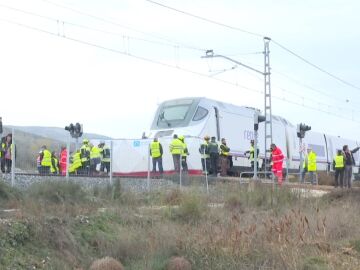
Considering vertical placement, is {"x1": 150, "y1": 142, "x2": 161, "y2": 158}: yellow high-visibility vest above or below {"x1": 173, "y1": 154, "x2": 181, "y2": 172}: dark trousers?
above

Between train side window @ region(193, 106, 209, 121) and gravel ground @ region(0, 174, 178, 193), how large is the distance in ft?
24.4

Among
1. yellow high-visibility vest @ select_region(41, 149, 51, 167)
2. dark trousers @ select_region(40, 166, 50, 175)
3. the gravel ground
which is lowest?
the gravel ground

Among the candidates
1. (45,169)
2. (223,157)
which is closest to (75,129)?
(45,169)

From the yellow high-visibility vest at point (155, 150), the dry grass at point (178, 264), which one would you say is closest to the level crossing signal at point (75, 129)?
the yellow high-visibility vest at point (155, 150)

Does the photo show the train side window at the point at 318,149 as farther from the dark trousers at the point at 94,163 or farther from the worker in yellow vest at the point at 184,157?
the dark trousers at the point at 94,163

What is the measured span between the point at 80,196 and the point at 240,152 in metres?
17.7

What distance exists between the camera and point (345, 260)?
9.62 meters

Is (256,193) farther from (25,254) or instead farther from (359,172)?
(359,172)

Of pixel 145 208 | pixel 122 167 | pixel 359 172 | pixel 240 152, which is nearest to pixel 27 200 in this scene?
pixel 145 208

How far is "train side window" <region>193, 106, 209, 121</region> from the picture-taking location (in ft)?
94.0

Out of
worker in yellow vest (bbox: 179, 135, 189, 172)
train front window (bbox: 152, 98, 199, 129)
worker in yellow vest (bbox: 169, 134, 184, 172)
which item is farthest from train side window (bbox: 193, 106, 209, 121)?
worker in yellow vest (bbox: 169, 134, 184, 172)

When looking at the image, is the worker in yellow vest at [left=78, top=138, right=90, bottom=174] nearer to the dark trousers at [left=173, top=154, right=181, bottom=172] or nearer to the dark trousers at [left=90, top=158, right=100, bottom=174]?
the dark trousers at [left=90, top=158, right=100, bottom=174]

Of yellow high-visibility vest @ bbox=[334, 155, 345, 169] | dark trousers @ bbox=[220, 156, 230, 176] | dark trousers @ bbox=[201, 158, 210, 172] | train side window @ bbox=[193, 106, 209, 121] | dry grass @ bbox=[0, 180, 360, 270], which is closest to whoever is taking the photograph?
dry grass @ bbox=[0, 180, 360, 270]

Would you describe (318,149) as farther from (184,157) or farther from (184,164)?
(184,164)
